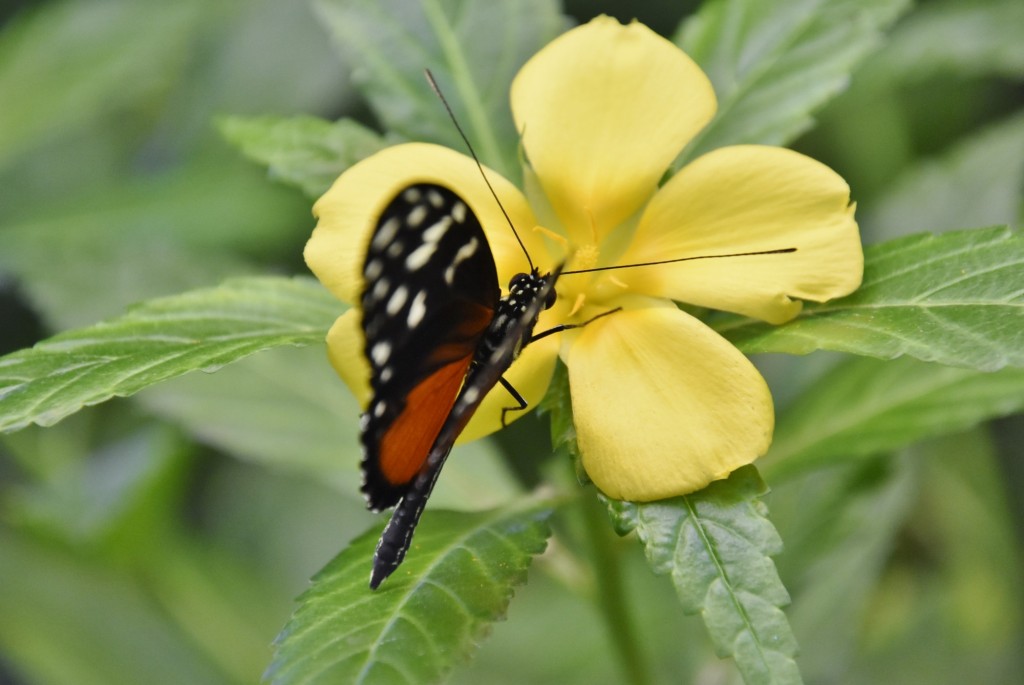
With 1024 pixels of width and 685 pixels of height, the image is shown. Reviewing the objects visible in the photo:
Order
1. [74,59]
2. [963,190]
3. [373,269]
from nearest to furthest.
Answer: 1. [373,269]
2. [963,190]
3. [74,59]

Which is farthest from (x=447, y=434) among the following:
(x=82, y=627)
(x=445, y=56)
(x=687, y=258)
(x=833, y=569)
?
Answer: (x=82, y=627)

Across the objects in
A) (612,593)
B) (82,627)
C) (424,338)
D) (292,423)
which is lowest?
(82,627)

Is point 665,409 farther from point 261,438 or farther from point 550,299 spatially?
point 261,438

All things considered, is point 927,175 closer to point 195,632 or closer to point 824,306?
point 824,306

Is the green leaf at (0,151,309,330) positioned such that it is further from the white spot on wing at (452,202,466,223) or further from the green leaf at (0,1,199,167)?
the white spot on wing at (452,202,466,223)

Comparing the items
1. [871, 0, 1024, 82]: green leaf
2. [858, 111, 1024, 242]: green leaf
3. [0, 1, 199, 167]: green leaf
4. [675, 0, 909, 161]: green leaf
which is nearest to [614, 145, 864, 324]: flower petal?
[675, 0, 909, 161]: green leaf

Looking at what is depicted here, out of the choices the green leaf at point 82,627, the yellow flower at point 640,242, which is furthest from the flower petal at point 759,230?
the green leaf at point 82,627
